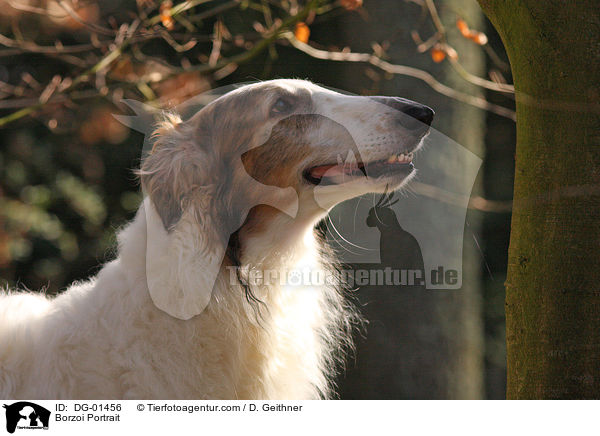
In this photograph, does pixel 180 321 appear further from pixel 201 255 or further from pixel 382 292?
pixel 382 292

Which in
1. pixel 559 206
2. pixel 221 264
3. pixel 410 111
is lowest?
pixel 221 264

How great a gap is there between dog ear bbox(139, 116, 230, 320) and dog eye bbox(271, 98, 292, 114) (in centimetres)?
32

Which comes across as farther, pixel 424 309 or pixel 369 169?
pixel 424 309

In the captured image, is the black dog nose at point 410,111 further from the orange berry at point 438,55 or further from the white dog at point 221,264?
the orange berry at point 438,55

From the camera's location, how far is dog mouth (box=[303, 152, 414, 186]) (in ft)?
7.41

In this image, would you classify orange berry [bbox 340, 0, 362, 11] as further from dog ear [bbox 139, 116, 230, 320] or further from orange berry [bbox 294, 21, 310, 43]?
dog ear [bbox 139, 116, 230, 320]

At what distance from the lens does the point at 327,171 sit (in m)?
2.31

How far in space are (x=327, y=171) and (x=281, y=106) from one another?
31cm

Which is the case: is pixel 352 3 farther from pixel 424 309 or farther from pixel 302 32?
pixel 424 309

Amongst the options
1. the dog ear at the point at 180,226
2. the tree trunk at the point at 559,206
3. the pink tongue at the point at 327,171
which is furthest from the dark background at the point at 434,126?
the tree trunk at the point at 559,206

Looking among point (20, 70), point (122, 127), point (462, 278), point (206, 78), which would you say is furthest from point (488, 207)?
point (20, 70)

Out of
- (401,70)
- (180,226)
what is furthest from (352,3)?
(180,226)
